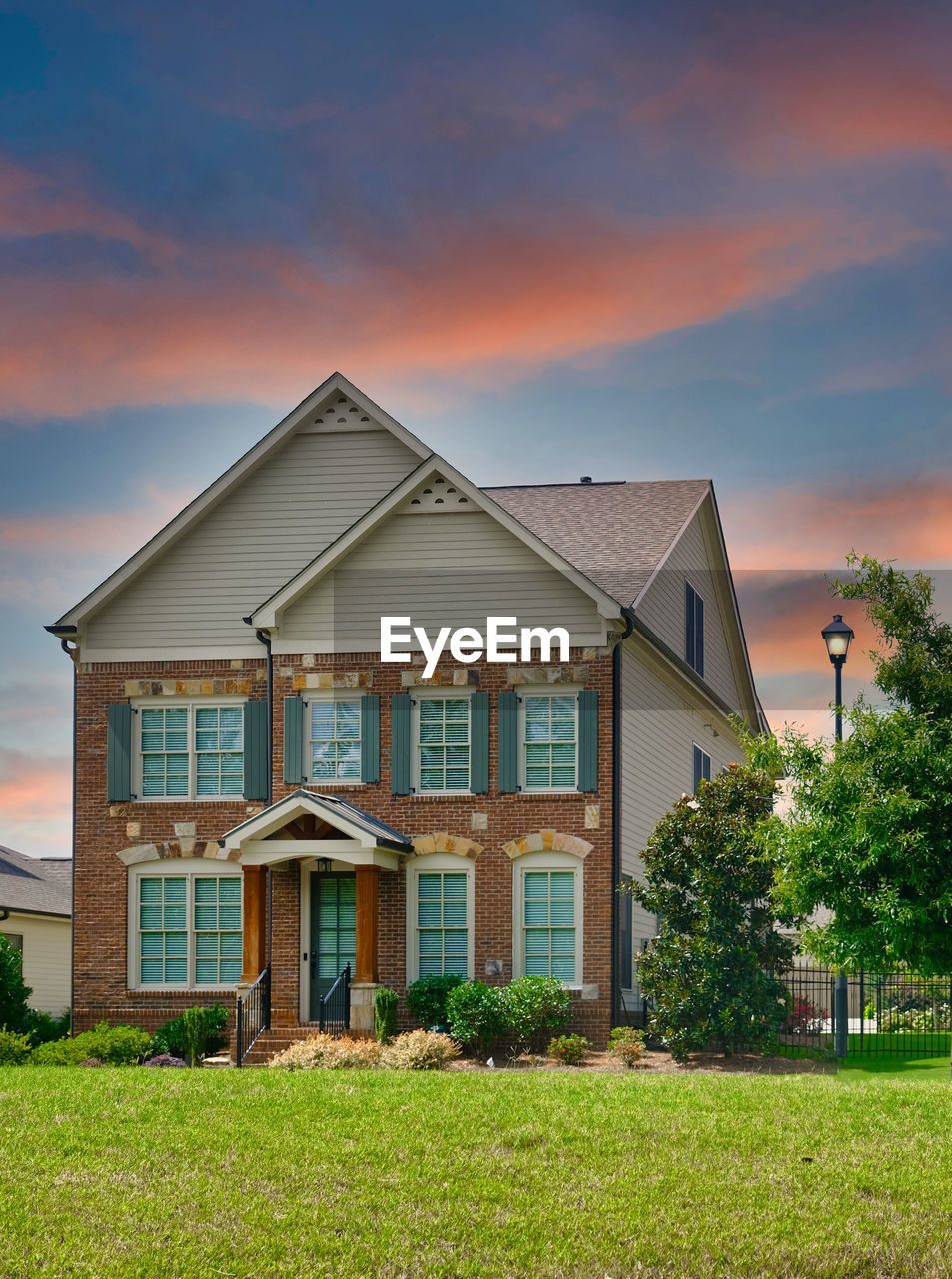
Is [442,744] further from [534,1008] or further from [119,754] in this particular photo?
[119,754]

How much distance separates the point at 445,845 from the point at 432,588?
4.24 metres

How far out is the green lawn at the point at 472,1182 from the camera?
35.4ft

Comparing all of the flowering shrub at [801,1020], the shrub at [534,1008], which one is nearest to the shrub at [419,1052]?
the shrub at [534,1008]

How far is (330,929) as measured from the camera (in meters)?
24.7

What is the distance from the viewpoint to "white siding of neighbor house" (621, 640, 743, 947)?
2484 cm

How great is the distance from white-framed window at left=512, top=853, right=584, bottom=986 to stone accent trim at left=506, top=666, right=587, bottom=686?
2759mm

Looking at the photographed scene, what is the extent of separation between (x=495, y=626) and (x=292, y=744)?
3913 millimetres

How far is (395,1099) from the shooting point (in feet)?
49.8

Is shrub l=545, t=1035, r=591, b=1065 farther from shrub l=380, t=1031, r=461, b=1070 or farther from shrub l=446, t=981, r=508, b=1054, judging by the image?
shrub l=380, t=1031, r=461, b=1070

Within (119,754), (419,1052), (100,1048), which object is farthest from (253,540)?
(419,1052)

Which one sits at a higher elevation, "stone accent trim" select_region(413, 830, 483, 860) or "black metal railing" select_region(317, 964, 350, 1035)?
"stone accent trim" select_region(413, 830, 483, 860)

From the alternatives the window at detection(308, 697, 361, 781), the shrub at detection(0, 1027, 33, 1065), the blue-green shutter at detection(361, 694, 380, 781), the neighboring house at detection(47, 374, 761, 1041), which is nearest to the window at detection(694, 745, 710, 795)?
the neighboring house at detection(47, 374, 761, 1041)

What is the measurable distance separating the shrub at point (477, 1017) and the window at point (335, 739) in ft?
14.0

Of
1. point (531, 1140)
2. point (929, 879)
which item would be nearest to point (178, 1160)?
point (531, 1140)
